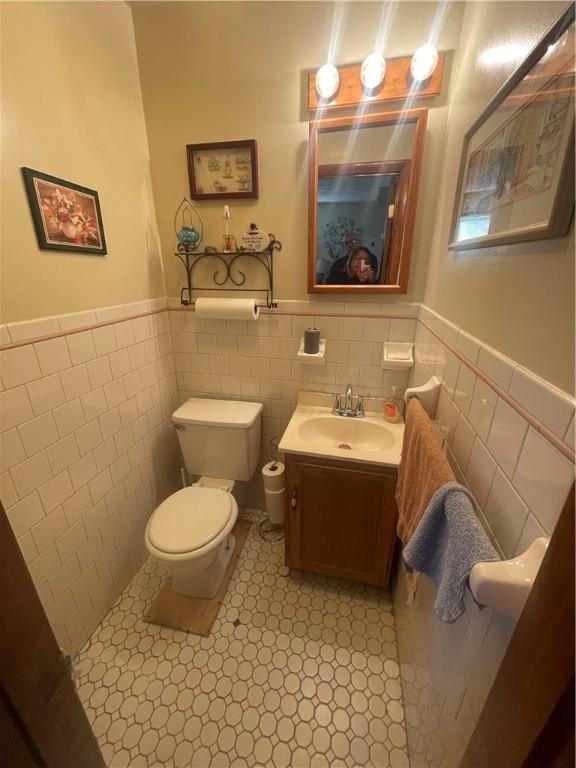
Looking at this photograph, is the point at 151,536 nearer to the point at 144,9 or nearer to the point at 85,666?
the point at 85,666

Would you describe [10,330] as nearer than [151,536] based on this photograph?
Yes

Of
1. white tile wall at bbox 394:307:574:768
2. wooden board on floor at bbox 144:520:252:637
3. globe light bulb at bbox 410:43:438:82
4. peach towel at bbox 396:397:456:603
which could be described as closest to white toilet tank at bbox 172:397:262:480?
wooden board on floor at bbox 144:520:252:637

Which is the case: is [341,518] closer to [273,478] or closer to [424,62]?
[273,478]

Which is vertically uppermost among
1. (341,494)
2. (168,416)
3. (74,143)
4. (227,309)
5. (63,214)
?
(74,143)

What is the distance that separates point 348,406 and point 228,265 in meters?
0.91

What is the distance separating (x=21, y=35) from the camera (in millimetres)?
891

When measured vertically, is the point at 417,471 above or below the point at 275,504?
above

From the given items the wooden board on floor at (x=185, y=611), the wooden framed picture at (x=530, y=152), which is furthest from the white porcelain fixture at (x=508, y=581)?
the wooden board on floor at (x=185, y=611)

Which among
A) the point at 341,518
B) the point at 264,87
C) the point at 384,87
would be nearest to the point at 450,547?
the point at 341,518

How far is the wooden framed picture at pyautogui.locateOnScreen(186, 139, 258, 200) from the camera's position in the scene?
1339mm

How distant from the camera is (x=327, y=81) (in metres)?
1.17

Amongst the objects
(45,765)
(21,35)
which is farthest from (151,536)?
(21,35)

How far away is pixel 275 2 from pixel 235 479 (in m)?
2.05

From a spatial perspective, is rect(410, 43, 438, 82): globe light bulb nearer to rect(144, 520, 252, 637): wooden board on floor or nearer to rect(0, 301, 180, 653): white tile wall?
rect(0, 301, 180, 653): white tile wall
